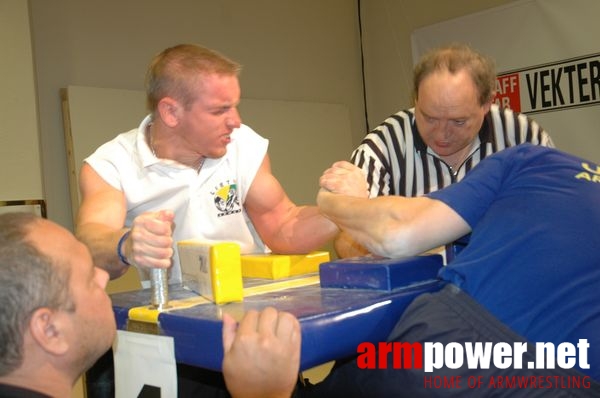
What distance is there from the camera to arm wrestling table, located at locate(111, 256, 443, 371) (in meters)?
1.02

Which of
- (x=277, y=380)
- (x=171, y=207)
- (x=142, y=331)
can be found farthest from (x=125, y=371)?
(x=171, y=207)

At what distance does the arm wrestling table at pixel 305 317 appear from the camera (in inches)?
40.1

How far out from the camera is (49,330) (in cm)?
86

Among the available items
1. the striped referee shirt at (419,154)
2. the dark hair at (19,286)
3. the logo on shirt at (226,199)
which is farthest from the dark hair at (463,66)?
the dark hair at (19,286)

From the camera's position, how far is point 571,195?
1.13m

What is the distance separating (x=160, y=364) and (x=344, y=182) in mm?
702

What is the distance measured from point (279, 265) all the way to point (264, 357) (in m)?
0.63

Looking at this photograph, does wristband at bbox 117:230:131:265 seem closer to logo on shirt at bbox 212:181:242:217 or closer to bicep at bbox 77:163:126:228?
bicep at bbox 77:163:126:228

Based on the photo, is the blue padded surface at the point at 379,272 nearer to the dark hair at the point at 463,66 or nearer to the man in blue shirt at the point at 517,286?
the man in blue shirt at the point at 517,286

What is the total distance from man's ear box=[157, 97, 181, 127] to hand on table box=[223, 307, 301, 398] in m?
1.04

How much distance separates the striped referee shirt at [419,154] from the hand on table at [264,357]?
4.01 ft

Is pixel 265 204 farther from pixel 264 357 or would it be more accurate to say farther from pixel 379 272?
pixel 264 357

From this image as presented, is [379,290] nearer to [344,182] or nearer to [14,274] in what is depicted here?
A: [344,182]

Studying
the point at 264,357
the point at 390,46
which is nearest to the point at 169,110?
the point at 264,357
